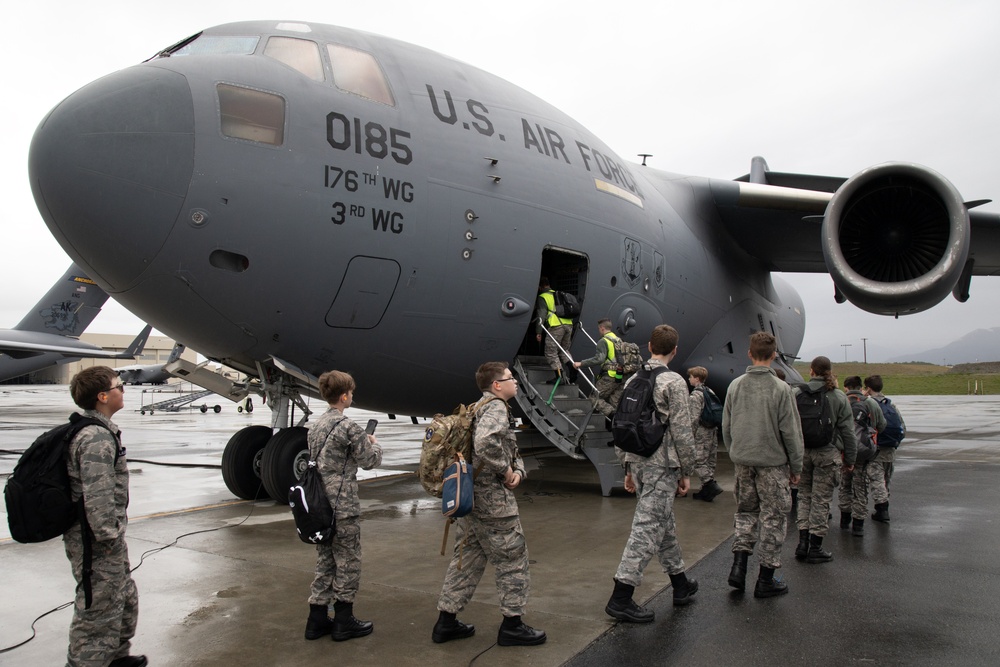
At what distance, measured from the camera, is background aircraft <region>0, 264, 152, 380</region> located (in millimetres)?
27484

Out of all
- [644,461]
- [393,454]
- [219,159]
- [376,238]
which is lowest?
[393,454]

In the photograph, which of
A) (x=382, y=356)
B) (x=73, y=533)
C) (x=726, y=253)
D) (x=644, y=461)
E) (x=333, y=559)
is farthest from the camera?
(x=726, y=253)

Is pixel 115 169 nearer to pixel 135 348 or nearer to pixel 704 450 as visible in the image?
pixel 704 450

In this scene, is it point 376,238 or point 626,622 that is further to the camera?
point 376,238

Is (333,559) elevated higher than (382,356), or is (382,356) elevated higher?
(382,356)

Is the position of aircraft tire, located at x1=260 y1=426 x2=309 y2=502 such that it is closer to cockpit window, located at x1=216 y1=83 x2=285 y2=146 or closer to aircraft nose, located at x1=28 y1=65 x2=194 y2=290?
aircraft nose, located at x1=28 y1=65 x2=194 y2=290

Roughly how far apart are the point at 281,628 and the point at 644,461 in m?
2.28

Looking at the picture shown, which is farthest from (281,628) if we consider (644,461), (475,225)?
(475,225)

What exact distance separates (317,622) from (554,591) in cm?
153

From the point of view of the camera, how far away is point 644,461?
178 inches

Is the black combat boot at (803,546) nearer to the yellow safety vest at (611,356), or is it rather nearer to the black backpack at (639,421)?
the black backpack at (639,421)

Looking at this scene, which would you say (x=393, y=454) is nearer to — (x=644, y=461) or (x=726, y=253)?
(x=726, y=253)

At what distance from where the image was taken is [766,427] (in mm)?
4781

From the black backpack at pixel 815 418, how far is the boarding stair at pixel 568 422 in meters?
2.85
